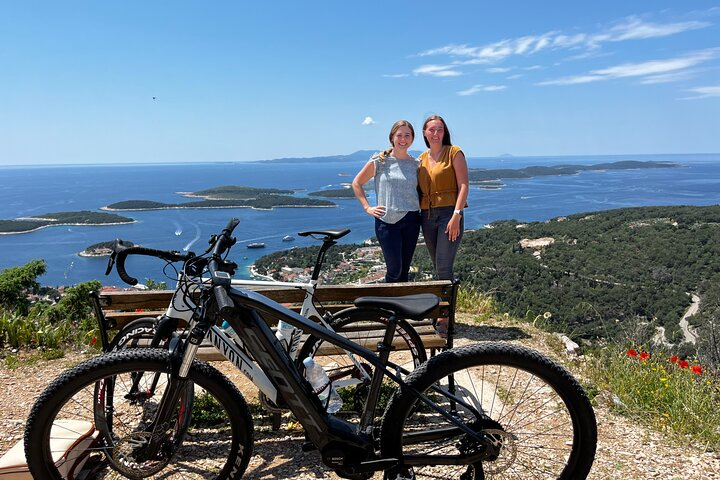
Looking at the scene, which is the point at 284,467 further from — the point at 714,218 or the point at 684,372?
the point at 714,218

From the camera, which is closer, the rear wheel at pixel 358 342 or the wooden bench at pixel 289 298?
A: the rear wheel at pixel 358 342

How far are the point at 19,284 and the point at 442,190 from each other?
450 inches

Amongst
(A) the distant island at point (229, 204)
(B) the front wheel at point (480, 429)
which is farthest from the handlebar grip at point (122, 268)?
(A) the distant island at point (229, 204)

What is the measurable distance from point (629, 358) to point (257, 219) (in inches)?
2509

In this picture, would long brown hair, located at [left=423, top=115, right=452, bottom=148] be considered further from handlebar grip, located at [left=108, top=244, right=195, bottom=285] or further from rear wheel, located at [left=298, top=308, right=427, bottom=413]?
handlebar grip, located at [left=108, top=244, right=195, bottom=285]

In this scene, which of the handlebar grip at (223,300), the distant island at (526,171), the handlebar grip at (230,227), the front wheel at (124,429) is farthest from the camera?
the distant island at (526,171)

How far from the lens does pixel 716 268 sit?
3222cm

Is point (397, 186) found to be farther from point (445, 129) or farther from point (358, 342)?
point (358, 342)

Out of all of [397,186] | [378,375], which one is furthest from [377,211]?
[378,375]

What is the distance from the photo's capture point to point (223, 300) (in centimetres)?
206

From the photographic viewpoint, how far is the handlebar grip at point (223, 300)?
2043 mm

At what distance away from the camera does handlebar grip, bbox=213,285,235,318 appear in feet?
6.70

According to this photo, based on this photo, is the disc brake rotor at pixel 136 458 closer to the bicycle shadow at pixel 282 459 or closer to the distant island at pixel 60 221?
the bicycle shadow at pixel 282 459

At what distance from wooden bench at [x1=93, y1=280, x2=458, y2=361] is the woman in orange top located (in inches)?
43.2
